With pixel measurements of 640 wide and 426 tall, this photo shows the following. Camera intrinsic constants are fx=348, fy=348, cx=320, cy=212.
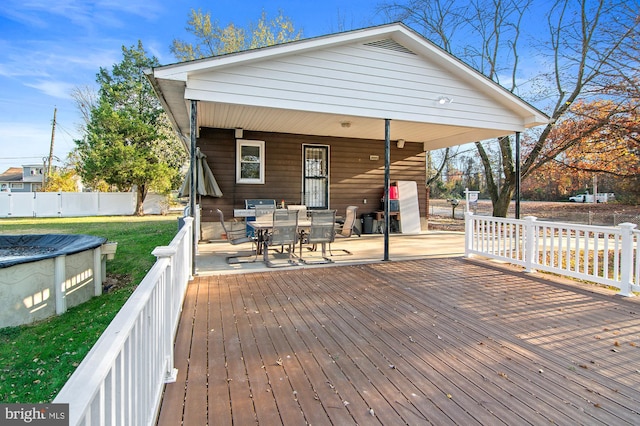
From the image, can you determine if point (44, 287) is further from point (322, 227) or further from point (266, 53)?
point (266, 53)

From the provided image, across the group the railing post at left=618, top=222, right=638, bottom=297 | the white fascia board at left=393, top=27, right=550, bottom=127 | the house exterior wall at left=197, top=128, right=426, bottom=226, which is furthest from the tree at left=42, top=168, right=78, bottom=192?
the railing post at left=618, top=222, right=638, bottom=297

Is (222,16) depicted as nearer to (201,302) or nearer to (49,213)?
(49,213)

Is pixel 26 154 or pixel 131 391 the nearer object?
pixel 131 391

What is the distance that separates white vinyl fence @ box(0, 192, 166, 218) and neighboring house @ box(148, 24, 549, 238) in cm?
1267

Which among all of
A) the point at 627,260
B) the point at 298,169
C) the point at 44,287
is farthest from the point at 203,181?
the point at 627,260

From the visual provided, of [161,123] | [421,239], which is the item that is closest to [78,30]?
[161,123]

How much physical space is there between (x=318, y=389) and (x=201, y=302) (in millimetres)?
2293

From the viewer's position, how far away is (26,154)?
36.0m

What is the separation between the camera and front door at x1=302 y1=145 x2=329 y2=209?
377 inches

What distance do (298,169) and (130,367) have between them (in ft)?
26.7

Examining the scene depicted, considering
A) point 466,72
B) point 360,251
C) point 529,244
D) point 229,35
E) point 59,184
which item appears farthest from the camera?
point 59,184

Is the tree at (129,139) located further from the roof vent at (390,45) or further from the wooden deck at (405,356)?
the wooden deck at (405,356)

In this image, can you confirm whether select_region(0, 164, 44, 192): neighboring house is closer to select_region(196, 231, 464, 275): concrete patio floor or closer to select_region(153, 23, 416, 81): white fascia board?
select_region(196, 231, 464, 275): concrete patio floor

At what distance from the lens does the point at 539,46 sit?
1241 cm
